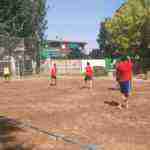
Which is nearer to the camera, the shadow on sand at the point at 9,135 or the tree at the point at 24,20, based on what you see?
the shadow on sand at the point at 9,135

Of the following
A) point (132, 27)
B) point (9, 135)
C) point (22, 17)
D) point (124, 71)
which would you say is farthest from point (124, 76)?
point (132, 27)

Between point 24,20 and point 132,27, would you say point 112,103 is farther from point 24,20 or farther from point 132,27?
point 132,27

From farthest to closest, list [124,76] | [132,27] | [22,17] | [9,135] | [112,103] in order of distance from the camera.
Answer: [132,27]
[22,17]
[112,103]
[124,76]
[9,135]

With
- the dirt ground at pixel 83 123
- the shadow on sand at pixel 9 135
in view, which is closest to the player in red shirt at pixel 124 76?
the dirt ground at pixel 83 123

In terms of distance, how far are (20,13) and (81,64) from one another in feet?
40.3

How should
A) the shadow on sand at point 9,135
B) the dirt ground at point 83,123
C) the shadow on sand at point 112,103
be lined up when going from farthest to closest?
the shadow on sand at point 112,103 < the dirt ground at point 83,123 < the shadow on sand at point 9,135

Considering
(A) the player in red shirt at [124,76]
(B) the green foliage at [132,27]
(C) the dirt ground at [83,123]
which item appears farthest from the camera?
(B) the green foliage at [132,27]

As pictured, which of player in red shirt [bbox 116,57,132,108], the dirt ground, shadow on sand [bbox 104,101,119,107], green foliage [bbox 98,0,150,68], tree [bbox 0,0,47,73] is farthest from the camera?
green foliage [bbox 98,0,150,68]

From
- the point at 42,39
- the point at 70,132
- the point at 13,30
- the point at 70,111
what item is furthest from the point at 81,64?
the point at 70,132

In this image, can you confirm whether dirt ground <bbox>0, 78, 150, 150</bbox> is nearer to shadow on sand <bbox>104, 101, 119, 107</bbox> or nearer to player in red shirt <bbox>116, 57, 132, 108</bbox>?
shadow on sand <bbox>104, 101, 119, 107</bbox>

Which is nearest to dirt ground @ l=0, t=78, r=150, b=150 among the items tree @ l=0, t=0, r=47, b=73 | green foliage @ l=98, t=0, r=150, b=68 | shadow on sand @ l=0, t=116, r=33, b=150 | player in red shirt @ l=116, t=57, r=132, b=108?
shadow on sand @ l=0, t=116, r=33, b=150

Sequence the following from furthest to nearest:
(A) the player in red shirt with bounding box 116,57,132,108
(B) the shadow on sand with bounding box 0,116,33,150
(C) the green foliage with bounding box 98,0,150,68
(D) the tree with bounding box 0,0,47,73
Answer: (C) the green foliage with bounding box 98,0,150,68
(D) the tree with bounding box 0,0,47,73
(A) the player in red shirt with bounding box 116,57,132,108
(B) the shadow on sand with bounding box 0,116,33,150

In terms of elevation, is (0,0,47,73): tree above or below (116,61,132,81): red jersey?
above

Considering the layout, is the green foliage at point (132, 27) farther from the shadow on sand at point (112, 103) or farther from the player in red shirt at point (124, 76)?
the player in red shirt at point (124, 76)
